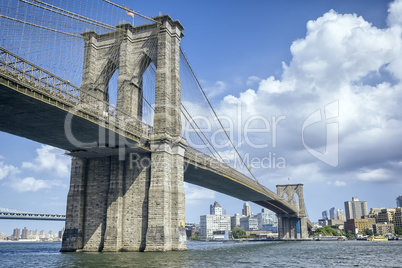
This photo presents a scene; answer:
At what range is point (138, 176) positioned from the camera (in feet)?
143

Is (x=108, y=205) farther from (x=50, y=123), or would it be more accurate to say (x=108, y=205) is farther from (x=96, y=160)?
(x=50, y=123)

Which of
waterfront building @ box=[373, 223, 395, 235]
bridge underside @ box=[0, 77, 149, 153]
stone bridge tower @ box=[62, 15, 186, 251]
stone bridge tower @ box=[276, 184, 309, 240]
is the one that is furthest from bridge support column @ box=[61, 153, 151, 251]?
waterfront building @ box=[373, 223, 395, 235]

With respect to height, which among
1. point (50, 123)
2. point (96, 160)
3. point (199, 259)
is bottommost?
point (199, 259)

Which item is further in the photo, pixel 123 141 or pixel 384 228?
pixel 384 228

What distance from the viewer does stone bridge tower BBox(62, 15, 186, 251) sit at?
4166cm

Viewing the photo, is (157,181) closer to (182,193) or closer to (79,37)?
(182,193)

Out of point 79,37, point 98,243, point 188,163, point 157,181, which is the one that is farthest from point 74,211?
point 79,37

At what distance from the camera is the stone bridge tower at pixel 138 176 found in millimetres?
41656

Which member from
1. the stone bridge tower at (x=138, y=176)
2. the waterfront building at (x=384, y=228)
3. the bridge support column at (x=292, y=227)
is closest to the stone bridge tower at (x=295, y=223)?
the bridge support column at (x=292, y=227)

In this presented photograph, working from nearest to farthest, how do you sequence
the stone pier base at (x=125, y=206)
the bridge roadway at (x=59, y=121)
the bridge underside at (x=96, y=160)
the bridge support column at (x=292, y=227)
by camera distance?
the bridge roadway at (x=59, y=121) → the bridge underside at (x=96, y=160) → the stone pier base at (x=125, y=206) → the bridge support column at (x=292, y=227)

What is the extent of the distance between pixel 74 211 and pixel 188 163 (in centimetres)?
1496

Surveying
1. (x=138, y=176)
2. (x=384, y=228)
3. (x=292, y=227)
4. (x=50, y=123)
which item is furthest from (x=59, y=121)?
(x=384, y=228)

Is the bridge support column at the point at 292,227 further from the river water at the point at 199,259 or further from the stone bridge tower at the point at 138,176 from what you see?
the stone bridge tower at the point at 138,176

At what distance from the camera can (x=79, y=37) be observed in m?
48.2
